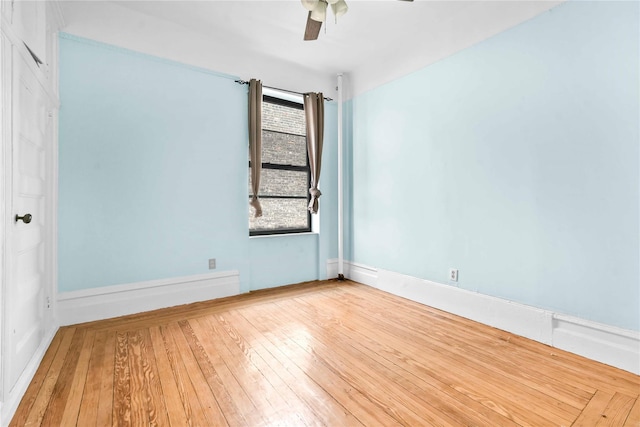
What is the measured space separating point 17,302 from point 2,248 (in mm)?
428

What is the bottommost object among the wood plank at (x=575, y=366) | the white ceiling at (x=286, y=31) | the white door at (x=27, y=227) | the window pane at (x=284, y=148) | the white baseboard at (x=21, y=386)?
the wood plank at (x=575, y=366)

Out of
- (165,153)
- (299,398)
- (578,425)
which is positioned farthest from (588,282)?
(165,153)

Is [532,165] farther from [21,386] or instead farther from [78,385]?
[21,386]

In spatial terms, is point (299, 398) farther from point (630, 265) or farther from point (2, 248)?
point (630, 265)

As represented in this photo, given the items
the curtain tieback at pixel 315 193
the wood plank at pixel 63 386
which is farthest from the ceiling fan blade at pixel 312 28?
the wood plank at pixel 63 386

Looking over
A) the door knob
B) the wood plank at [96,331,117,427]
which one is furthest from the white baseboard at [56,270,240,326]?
the door knob

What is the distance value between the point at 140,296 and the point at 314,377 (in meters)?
1.95

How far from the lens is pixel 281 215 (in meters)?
3.82

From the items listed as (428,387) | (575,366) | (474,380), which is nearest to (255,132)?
(428,387)

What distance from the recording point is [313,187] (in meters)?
3.85

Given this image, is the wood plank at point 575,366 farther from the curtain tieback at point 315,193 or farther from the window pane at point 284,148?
the window pane at point 284,148

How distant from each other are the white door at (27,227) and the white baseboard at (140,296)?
0.29 metres

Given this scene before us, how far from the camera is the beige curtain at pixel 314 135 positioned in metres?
3.76

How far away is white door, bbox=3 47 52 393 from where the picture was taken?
148 cm
